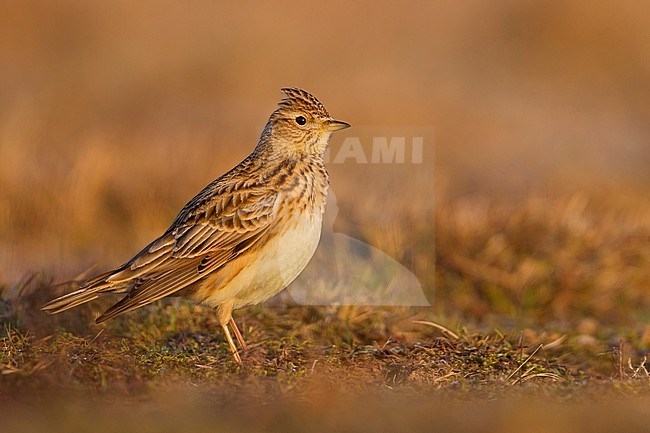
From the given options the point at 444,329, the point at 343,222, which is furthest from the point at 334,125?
the point at 343,222

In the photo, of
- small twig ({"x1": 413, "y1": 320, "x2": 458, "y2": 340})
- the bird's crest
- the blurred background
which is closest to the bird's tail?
the blurred background

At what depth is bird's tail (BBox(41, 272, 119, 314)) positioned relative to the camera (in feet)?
19.1

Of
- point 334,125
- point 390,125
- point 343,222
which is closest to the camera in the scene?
point 334,125

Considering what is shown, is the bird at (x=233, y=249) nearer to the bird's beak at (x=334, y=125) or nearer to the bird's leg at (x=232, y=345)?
the bird's leg at (x=232, y=345)

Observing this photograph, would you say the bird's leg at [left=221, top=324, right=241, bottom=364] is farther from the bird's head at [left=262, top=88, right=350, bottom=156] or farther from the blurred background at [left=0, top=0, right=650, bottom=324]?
the blurred background at [left=0, top=0, right=650, bottom=324]

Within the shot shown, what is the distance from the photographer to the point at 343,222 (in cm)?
915

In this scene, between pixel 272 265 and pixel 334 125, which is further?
pixel 334 125

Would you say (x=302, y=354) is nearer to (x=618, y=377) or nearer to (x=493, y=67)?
(x=618, y=377)

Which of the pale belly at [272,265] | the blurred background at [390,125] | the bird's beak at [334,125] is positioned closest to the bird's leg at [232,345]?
the pale belly at [272,265]

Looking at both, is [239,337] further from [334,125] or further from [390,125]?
[390,125]

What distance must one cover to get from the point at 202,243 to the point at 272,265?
469 mm

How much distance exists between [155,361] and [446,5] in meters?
22.8

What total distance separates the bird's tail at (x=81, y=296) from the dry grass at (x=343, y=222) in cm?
18

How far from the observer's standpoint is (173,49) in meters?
21.3
